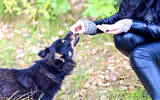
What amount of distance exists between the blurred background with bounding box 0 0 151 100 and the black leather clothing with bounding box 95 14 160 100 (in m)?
0.82

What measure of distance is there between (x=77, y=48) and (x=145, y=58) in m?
2.71

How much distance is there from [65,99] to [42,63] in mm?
632

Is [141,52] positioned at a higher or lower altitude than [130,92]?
higher

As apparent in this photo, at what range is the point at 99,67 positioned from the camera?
13.7 ft

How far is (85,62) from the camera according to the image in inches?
175

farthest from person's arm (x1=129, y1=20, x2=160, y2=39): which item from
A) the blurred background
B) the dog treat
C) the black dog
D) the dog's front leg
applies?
the dog's front leg

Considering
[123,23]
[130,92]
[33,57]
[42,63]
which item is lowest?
[130,92]

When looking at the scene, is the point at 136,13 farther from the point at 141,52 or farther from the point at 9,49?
the point at 9,49

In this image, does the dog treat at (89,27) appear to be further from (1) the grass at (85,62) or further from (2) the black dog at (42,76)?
(1) the grass at (85,62)

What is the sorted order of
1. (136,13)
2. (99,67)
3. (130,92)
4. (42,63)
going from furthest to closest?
(99,67) < (130,92) < (42,63) < (136,13)

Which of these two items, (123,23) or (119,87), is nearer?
(123,23)

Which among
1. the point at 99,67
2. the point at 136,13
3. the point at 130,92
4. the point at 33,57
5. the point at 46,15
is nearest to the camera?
the point at 136,13

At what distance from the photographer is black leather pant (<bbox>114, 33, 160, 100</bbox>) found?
226cm

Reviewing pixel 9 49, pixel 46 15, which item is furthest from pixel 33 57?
pixel 46 15
